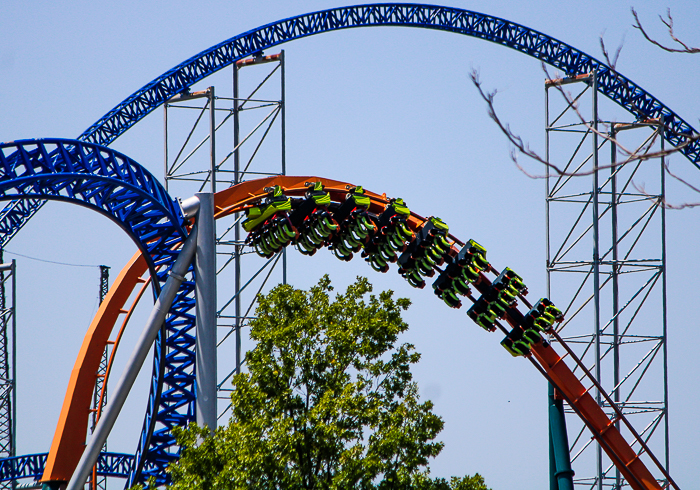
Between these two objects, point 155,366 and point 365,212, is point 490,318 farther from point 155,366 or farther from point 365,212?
point 155,366

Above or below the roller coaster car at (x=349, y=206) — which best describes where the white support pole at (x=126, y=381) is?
below

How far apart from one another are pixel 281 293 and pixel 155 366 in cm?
583

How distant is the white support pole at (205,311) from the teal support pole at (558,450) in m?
5.38

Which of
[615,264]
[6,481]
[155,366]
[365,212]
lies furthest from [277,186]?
[6,481]

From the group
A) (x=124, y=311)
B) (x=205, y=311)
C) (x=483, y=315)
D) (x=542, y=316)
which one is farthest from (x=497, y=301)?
(x=124, y=311)

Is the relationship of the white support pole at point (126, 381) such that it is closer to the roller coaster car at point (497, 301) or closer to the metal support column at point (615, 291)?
the roller coaster car at point (497, 301)

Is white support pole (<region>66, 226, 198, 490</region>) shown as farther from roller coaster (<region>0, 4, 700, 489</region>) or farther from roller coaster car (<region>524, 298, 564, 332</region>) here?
roller coaster car (<region>524, 298, 564, 332</region>)

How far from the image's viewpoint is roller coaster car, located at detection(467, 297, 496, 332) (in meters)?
15.5

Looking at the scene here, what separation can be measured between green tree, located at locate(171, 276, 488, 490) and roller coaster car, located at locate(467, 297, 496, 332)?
379 cm

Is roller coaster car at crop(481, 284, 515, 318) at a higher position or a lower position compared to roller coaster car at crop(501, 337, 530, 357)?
higher

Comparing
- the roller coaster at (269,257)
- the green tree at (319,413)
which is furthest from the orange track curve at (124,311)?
the green tree at (319,413)

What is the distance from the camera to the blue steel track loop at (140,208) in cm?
1293

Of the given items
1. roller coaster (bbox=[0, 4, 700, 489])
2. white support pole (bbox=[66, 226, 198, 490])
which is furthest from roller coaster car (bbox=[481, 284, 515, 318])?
white support pole (bbox=[66, 226, 198, 490])

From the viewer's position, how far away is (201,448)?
11305 millimetres
